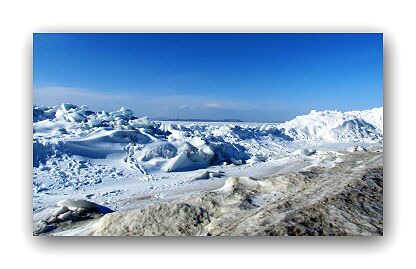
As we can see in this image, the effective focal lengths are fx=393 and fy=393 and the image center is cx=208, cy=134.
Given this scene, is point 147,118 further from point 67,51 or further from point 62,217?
point 62,217

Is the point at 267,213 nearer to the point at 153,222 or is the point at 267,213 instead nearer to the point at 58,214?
the point at 153,222

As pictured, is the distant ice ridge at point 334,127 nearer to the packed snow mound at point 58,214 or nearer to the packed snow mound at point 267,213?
the packed snow mound at point 267,213

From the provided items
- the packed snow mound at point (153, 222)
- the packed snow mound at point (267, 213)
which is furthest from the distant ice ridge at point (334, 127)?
the packed snow mound at point (153, 222)

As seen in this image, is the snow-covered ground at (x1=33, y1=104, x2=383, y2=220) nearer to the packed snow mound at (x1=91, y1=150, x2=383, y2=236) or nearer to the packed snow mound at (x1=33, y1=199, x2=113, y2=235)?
the packed snow mound at (x1=33, y1=199, x2=113, y2=235)

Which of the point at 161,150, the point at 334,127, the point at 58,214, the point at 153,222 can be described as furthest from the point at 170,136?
the point at 334,127

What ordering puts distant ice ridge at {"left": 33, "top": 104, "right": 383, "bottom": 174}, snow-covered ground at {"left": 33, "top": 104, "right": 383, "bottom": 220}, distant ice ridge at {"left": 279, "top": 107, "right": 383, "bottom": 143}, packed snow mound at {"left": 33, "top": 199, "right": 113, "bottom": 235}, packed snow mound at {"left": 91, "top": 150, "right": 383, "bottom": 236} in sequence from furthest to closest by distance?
distant ice ridge at {"left": 279, "top": 107, "right": 383, "bottom": 143} < distant ice ridge at {"left": 33, "top": 104, "right": 383, "bottom": 174} < snow-covered ground at {"left": 33, "top": 104, "right": 383, "bottom": 220} < packed snow mound at {"left": 33, "top": 199, "right": 113, "bottom": 235} < packed snow mound at {"left": 91, "top": 150, "right": 383, "bottom": 236}

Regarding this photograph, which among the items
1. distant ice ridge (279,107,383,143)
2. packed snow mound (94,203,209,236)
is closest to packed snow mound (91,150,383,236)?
packed snow mound (94,203,209,236)
